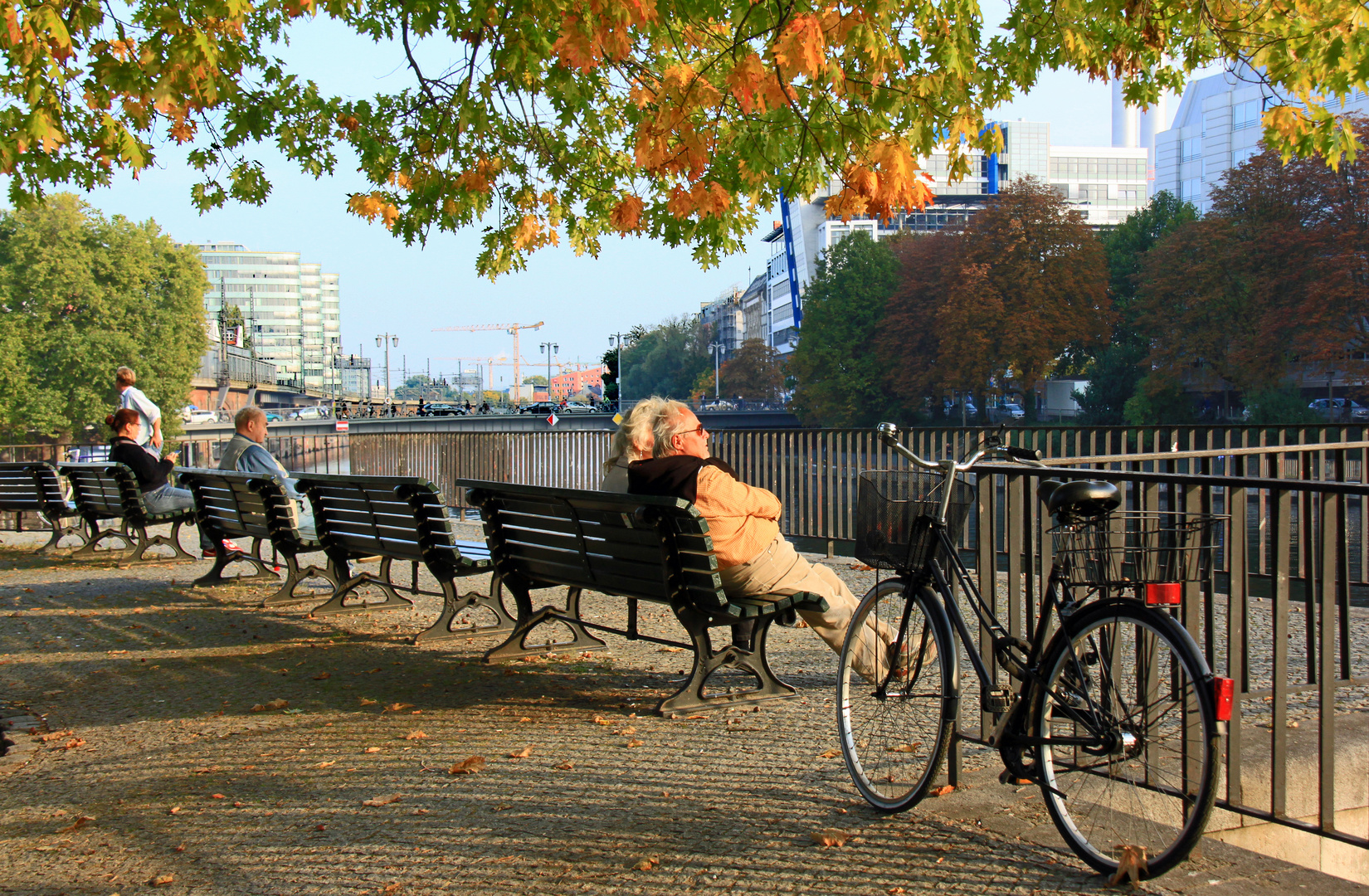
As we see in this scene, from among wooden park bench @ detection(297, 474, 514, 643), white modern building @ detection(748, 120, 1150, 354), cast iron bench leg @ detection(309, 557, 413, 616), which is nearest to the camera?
wooden park bench @ detection(297, 474, 514, 643)

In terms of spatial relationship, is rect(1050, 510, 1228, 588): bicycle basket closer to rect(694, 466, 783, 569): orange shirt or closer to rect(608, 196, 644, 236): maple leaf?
rect(694, 466, 783, 569): orange shirt

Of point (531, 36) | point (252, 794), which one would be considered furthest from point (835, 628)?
point (531, 36)

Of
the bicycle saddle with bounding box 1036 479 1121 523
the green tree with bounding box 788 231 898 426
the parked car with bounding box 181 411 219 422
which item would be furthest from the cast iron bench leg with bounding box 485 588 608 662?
the parked car with bounding box 181 411 219 422

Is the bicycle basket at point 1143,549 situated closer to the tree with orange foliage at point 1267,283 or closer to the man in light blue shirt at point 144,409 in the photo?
the man in light blue shirt at point 144,409

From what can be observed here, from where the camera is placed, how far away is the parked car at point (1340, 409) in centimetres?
4509

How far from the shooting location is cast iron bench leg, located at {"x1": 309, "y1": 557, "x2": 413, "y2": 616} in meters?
8.10

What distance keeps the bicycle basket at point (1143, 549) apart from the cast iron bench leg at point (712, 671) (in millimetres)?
2270

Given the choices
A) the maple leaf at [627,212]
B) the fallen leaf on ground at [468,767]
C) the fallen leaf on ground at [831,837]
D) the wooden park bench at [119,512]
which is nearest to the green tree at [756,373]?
the wooden park bench at [119,512]

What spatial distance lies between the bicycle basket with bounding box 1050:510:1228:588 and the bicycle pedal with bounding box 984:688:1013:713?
2.00 ft

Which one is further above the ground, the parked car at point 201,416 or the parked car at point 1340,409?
the parked car at point 201,416

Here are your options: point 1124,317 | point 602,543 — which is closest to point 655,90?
point 602,543

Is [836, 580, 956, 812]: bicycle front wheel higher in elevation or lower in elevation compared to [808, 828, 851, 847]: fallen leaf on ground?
higher

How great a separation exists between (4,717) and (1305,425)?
9.56 meters

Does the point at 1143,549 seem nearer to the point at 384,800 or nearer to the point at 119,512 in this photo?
the point at 384,800
